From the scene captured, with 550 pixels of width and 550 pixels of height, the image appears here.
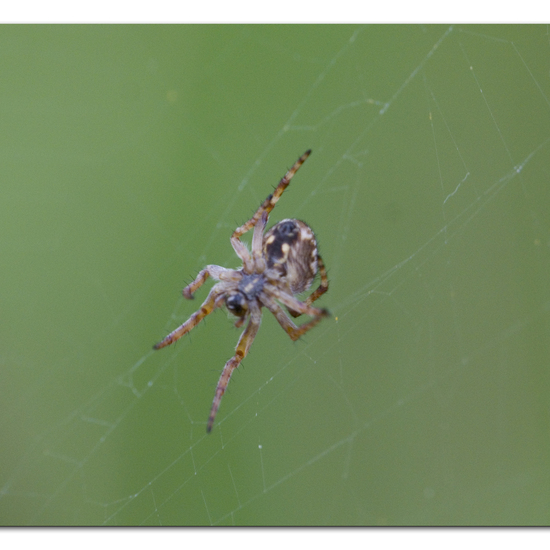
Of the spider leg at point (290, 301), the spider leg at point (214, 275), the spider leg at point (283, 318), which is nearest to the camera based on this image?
the spider leg at point (290, 301)

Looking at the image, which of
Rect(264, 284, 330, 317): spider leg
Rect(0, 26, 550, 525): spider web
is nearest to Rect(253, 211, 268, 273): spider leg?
Rect(264, 284, 330, 317): spider leg

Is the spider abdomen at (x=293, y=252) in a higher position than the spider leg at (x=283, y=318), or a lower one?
higher

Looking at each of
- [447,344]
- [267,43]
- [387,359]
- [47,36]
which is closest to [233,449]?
[387,359]

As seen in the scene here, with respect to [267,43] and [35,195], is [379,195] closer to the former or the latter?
[267,43]

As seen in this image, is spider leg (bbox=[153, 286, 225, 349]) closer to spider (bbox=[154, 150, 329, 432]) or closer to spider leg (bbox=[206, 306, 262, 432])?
spider (bbox=[154, 150, 329, 432])

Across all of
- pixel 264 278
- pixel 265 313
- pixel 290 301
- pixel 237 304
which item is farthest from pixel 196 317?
pixel 265 313

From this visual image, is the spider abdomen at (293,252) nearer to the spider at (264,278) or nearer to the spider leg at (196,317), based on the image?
the spider at (264,278)

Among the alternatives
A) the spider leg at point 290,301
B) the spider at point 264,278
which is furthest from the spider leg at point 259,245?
the spider leg at point 290,301

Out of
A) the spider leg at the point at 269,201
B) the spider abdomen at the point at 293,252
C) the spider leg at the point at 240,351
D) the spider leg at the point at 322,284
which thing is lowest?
the spider leg at the point at 240,351

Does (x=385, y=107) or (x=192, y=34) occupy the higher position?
(x=192, y=34)
